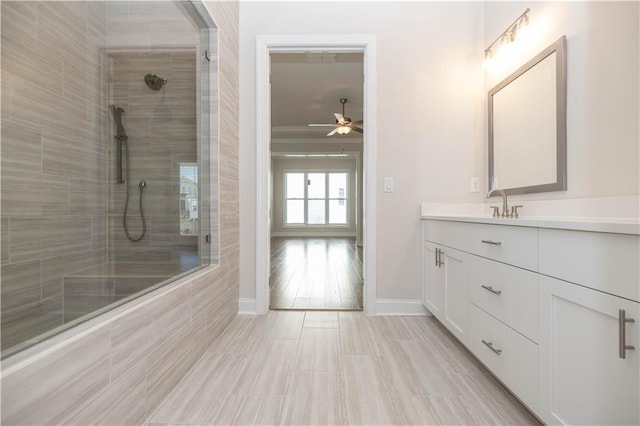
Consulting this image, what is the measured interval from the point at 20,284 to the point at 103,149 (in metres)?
0.84

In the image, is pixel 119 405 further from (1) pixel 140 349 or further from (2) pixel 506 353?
(2) pixel 506 353

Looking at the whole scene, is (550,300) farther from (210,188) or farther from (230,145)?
(230,145)

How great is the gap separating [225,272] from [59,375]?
136cm

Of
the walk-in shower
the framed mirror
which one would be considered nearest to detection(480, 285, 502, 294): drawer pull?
the framed mirror

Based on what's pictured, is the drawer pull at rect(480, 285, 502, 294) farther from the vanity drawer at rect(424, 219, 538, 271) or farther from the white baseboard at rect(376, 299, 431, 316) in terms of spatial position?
the white baseboard at rect(376, 299, 431, 316)

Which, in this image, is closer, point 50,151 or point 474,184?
point 50,151

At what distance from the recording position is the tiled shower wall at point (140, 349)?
751mm

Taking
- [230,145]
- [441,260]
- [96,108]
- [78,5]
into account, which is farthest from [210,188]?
[441,260]

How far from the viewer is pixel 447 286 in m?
1.97

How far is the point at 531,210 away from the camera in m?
1.89

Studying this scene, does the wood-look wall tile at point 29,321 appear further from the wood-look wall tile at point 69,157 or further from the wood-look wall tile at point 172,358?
the wood-look wall tile at point 69,157

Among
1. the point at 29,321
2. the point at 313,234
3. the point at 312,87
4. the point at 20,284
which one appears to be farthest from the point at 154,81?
the point at 313,234

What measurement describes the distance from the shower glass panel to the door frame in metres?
0.48

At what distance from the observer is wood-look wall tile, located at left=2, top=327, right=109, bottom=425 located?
69 cm
